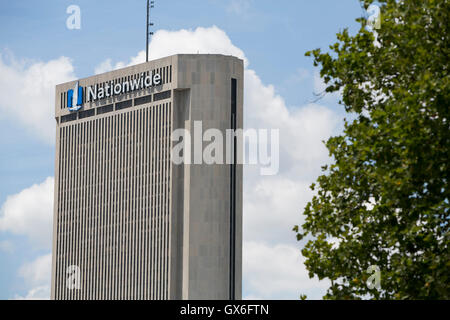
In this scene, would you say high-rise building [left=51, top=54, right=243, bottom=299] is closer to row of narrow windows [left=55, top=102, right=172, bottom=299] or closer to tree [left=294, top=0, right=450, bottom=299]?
row of narrow windows [left=55, top=102, right=172, bottom=299]

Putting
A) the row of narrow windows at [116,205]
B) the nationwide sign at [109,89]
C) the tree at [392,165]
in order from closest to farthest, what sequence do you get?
the tree at [392,165] → the row of narrow windows at [116,205] → the nationwide sign at [109,89]

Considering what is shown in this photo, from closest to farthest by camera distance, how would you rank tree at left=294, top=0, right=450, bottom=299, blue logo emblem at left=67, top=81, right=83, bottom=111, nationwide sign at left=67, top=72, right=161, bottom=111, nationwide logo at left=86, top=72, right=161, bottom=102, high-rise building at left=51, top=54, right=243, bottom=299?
tree at left=294, top=0, right=450, bottom=299, high-rise building at left=51, top=54, right=243, bottom=299, nationwide logo at left=86, top=72, right=161, bottom=102, nationwide sign at left=67, top=72, right=161, bottom=111, blue logo emblem at left=67, top=81, right=83, bottom=111

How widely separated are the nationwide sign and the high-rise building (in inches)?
6.6

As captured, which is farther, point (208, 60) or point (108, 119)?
point (108, 119)

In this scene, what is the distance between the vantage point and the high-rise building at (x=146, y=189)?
142 meters

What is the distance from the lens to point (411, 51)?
35.4m

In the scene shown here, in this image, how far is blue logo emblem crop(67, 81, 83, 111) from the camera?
166m

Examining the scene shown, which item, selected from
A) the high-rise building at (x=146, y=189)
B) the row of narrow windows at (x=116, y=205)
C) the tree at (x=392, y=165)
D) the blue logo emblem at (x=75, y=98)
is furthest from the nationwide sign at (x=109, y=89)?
the tree at (x=392, y=165)

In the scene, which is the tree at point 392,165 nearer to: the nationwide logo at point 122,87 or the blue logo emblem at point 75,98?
the nationwide logo at point 122,87

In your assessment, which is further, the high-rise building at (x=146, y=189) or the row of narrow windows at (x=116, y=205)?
the row of narrow windows at (x=116, y=205)

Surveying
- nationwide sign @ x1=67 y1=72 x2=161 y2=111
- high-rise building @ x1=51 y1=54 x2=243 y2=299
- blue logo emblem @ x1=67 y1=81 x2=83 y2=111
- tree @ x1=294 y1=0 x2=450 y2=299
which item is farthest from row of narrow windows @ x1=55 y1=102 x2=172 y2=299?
tree @ x1=294 y1=0 x2=450 y2=299
